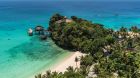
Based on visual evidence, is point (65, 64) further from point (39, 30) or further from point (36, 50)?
point (39, 30)

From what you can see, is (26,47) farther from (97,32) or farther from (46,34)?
(97,32)

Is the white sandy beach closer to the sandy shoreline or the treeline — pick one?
the sandy shoreline

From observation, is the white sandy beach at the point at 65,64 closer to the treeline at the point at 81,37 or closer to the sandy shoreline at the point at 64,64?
the sandy shoreline at the point at 64,64

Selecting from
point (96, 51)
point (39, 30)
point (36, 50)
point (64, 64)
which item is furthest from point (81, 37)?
point (39, 30)

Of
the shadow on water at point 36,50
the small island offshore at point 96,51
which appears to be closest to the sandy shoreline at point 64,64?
the small island offshore at point 96,51

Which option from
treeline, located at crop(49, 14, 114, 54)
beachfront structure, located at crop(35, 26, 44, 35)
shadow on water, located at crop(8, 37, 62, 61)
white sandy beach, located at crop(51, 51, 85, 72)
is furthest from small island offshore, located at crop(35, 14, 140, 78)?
beachfront structure, located at crop(35, 26, 44, 35)
